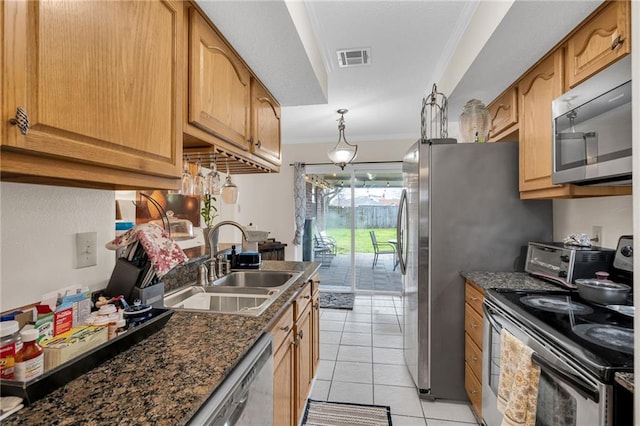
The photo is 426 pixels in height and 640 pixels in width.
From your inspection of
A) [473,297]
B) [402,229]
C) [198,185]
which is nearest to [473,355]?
[473,297]

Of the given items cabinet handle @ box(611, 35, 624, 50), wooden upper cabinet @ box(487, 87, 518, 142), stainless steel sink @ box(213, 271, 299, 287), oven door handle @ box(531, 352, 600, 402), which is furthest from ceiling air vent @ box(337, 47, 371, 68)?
oven door handle @ box(531, 352, 600, 402)

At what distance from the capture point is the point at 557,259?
177 centimetres

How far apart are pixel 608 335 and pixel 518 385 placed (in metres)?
0.37

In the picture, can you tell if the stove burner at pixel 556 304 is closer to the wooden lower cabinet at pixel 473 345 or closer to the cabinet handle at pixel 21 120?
the wooden lower cabinet at pixel 473 345

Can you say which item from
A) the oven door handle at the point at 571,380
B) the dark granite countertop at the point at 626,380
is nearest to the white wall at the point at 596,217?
the oven door handle at the point at 571,380

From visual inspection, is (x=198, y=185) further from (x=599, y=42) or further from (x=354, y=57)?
(x=599, y=42)

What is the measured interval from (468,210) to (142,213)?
2.25 m

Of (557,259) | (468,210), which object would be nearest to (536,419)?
(557,259)

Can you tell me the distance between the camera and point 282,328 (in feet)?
4.64

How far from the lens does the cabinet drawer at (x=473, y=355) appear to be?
1.83 metres

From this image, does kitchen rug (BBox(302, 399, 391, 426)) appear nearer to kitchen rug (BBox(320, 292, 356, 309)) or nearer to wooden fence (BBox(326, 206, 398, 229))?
kitchen rug (BBox(320, 292, 356, 309))

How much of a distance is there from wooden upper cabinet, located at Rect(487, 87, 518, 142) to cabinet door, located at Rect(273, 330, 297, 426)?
2117 mm

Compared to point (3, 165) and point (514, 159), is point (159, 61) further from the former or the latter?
point (514, 159)

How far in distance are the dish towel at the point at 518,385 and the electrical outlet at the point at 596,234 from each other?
103 cm
